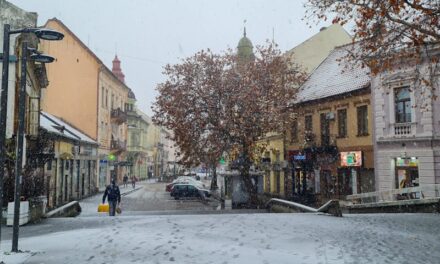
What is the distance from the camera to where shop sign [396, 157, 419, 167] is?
817 inches

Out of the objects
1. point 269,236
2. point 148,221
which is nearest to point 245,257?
point 269,236

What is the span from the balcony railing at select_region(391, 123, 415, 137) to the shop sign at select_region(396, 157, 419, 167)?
121 cm

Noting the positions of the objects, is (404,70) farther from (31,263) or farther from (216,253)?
(31,263)

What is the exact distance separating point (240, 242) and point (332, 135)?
20017 millimetres

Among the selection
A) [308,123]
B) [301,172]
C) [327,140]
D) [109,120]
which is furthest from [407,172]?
[109,120]

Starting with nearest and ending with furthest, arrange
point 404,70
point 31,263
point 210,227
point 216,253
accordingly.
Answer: point 31,263 → point 216,253 → point 210,227 → point 404,70

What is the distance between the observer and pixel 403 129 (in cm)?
2139

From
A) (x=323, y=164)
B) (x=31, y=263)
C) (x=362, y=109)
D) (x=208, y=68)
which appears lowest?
(x=31, y=263)

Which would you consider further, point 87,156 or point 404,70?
point 87,156

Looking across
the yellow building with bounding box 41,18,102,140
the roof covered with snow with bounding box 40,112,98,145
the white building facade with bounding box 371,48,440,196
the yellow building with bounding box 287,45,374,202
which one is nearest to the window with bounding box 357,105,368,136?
the yellow building with bounding box 287,45,374,202

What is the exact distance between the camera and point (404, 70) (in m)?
20.8

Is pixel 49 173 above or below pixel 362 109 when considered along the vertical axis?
below

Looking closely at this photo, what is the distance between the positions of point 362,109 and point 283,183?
37.2 ft

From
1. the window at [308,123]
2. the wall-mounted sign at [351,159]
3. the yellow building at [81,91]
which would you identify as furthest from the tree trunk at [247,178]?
the yellow building at [81,91]
